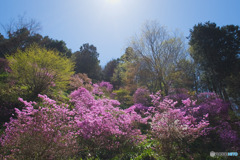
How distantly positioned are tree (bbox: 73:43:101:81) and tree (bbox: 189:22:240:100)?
1721 centimetres

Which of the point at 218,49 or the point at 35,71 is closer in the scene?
the point at 35,71

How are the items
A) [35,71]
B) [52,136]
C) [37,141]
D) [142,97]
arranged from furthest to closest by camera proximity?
[142,97] < [35,71] < [52,136] < [37,141]

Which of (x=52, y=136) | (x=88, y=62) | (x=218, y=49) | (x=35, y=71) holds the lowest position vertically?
(x=52, y=136)

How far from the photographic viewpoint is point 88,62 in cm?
2452

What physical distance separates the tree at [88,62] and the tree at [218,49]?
1721 cm

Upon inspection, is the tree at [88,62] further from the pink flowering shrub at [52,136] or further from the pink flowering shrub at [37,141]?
the pink flowering shrub at [37,141]

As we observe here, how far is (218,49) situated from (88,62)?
1999 centimetres

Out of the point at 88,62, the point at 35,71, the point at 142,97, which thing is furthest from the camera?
the point at 88,62

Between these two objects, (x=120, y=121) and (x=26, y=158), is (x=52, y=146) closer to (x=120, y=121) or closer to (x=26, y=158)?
(x=26, y=158)

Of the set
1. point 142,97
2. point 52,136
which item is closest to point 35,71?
point 52,136

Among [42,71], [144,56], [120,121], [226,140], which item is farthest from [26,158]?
[144,56]

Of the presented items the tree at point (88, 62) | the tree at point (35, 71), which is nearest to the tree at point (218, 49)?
the tree at point (35, 71)

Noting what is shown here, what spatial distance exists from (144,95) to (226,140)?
745 cm

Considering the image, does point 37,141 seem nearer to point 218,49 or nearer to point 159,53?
point 159,53
